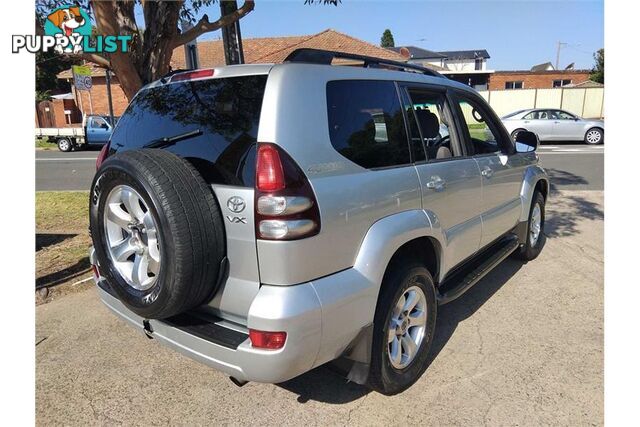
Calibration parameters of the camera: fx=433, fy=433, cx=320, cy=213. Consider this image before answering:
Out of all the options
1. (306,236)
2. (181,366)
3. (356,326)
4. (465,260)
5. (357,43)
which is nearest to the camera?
(306,236)

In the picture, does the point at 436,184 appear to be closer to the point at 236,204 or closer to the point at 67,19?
the point at 236,204

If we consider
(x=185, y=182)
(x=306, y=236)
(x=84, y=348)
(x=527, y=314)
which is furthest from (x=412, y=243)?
(x=84, y=348)

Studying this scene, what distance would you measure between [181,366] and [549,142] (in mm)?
18532

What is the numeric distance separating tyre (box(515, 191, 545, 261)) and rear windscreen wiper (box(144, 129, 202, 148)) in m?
3.72

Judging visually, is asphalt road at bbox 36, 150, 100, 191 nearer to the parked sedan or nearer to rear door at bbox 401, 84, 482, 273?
rear door at bbox 401, 84, 482, 273

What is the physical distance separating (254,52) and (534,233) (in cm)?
3179

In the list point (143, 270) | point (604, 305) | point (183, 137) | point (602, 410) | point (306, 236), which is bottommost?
point (602, 410)

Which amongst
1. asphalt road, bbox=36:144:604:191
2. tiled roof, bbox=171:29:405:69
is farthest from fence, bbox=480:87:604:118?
asphalt road, bbox=36:144:604:191

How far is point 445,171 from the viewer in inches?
118

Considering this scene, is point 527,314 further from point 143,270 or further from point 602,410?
point 143,270

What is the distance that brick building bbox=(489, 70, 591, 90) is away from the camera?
145 ft

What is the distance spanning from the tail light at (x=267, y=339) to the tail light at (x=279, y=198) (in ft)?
1.40

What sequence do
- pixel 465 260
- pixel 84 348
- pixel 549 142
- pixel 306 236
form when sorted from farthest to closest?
1. pixel 549 142
2. pixel 465 260
3. pixel 84 348
4. pixel 306 236

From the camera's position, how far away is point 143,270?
2.29 m
